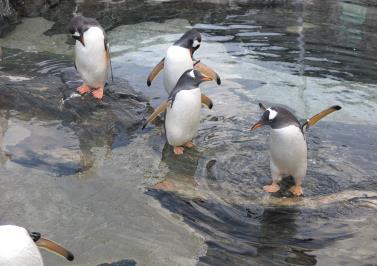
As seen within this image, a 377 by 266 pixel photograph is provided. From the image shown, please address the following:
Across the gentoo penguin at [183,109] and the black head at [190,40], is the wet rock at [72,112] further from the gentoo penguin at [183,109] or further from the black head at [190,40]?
the black head at [190,40]

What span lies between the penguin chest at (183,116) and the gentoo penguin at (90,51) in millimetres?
1108

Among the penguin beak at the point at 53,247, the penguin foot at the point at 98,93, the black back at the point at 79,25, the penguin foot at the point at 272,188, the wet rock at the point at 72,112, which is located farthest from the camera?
the penguin foot at the point at 98,93

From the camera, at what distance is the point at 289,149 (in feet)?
12.0

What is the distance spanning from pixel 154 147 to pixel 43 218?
1.35 metres

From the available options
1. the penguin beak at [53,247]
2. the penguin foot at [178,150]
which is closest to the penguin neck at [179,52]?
the penguin foot at [178,150]

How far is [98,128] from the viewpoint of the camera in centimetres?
471

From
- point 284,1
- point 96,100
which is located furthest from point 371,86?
point 284,1

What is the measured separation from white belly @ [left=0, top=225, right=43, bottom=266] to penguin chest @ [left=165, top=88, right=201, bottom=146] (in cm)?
194

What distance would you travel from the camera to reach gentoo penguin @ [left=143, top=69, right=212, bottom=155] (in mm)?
4277

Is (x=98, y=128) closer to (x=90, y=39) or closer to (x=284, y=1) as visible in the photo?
(x=90, y=39)

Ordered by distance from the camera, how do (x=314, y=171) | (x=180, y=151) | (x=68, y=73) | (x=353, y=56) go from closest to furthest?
(x=314, y=171) < (x=180, y=151) < (x=68, y=73) < (x=353, y=56)

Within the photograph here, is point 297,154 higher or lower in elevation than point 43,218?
higher

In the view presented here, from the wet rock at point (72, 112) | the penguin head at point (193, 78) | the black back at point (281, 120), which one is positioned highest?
the penguin head at point (193, 78)

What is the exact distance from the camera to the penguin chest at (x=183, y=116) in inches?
168
